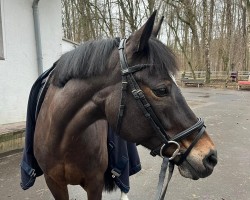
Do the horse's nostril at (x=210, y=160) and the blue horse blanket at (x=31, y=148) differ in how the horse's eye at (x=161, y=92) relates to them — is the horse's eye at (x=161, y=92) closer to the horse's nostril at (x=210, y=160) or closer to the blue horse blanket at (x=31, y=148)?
the horse's nostril at (x=210, y=160)

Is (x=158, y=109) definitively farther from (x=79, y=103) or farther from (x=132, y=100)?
(x=79, y=103)

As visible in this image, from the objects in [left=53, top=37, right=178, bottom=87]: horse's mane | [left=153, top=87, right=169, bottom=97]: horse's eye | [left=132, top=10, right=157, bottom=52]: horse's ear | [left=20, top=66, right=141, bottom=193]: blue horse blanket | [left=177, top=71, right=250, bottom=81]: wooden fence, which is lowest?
[left=177, top=71, right=250, bottom=81]: wooden fence

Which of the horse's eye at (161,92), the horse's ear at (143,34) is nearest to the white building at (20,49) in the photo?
the horse's ear at (143,34)

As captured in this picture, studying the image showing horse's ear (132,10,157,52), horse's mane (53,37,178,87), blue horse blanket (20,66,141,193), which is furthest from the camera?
blue horse blanket (20,66,141,193)

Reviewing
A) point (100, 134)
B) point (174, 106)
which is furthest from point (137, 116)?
point (100, 134)

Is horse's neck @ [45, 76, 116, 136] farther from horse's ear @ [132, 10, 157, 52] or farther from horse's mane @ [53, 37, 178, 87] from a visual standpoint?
horse's ear @ [132, 10, 157, 52]

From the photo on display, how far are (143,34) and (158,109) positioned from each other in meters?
0.43

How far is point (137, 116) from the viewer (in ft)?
5.62

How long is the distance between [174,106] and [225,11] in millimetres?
25610

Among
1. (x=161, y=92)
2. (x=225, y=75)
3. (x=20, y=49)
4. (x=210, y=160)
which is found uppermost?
(x=20, y=49)

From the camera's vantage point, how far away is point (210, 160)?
169 cm

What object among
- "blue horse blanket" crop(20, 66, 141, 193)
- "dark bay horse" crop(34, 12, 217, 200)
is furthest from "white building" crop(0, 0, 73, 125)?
"dark bay horse" crop(34, 12, 217, 200)

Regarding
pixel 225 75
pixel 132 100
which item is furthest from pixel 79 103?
pixel 225 75

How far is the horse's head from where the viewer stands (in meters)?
1.66
